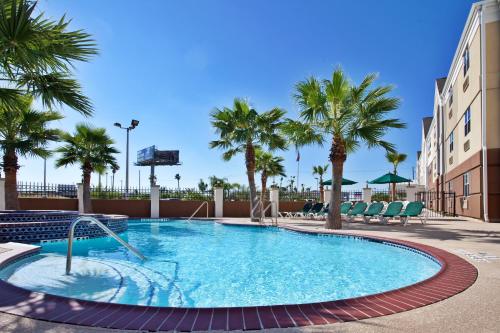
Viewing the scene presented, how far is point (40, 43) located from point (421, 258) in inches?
317

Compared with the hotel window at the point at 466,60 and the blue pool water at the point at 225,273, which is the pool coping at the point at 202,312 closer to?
the blue pool water at the point at 225,273

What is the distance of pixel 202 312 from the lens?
3217 millimetres

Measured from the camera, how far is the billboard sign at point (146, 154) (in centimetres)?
5459

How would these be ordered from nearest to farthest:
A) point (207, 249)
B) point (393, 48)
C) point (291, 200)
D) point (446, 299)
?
point (446, 299)
point (207, 249)
point (393, 48)
point (291, 200)

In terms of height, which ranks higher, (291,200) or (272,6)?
(272,6)

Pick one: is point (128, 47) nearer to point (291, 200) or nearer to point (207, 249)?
point (207, 249)

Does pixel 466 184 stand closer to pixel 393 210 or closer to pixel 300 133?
pixel 393 210

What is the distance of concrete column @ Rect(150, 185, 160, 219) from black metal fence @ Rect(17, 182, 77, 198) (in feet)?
15.5

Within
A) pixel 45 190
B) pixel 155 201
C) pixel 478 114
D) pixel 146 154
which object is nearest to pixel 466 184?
pixel 478 114

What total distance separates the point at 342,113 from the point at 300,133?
173 cm

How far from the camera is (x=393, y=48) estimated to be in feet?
52.2

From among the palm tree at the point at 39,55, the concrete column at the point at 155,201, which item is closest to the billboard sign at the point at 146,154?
the concrete column at the point at 155,201

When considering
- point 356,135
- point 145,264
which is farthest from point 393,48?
point 145,264

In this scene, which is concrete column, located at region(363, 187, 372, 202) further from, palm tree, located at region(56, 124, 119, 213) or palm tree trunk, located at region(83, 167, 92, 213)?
palm tree trunk, located at region(83, 167, 92, 213)
